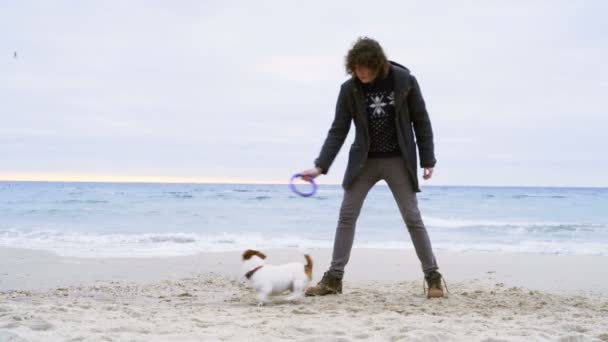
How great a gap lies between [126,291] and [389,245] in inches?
221

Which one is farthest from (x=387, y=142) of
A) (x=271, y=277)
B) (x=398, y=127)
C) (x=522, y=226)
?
(x=522, y=226)

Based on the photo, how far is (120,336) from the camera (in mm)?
2951

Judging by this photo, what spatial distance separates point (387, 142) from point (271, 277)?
4.14ft

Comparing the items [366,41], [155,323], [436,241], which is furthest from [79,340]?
[436,241]

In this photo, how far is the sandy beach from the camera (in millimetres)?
3081

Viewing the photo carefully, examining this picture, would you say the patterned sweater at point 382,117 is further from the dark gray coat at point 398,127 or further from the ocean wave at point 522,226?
the ocean wave at point 522,226

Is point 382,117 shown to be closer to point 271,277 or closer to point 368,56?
point 368,56

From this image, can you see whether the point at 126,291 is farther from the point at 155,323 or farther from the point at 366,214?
the point at 366,214

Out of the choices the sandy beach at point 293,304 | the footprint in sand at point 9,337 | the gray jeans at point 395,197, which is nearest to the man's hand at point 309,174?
the gray jeans at point 395,197

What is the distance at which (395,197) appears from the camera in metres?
4.25

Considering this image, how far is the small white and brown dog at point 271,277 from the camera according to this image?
4.01 m

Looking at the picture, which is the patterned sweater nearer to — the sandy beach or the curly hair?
the curly hair

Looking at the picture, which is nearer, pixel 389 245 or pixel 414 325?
pixel 414 325

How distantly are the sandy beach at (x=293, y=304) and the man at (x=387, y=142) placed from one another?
0.56 meters
